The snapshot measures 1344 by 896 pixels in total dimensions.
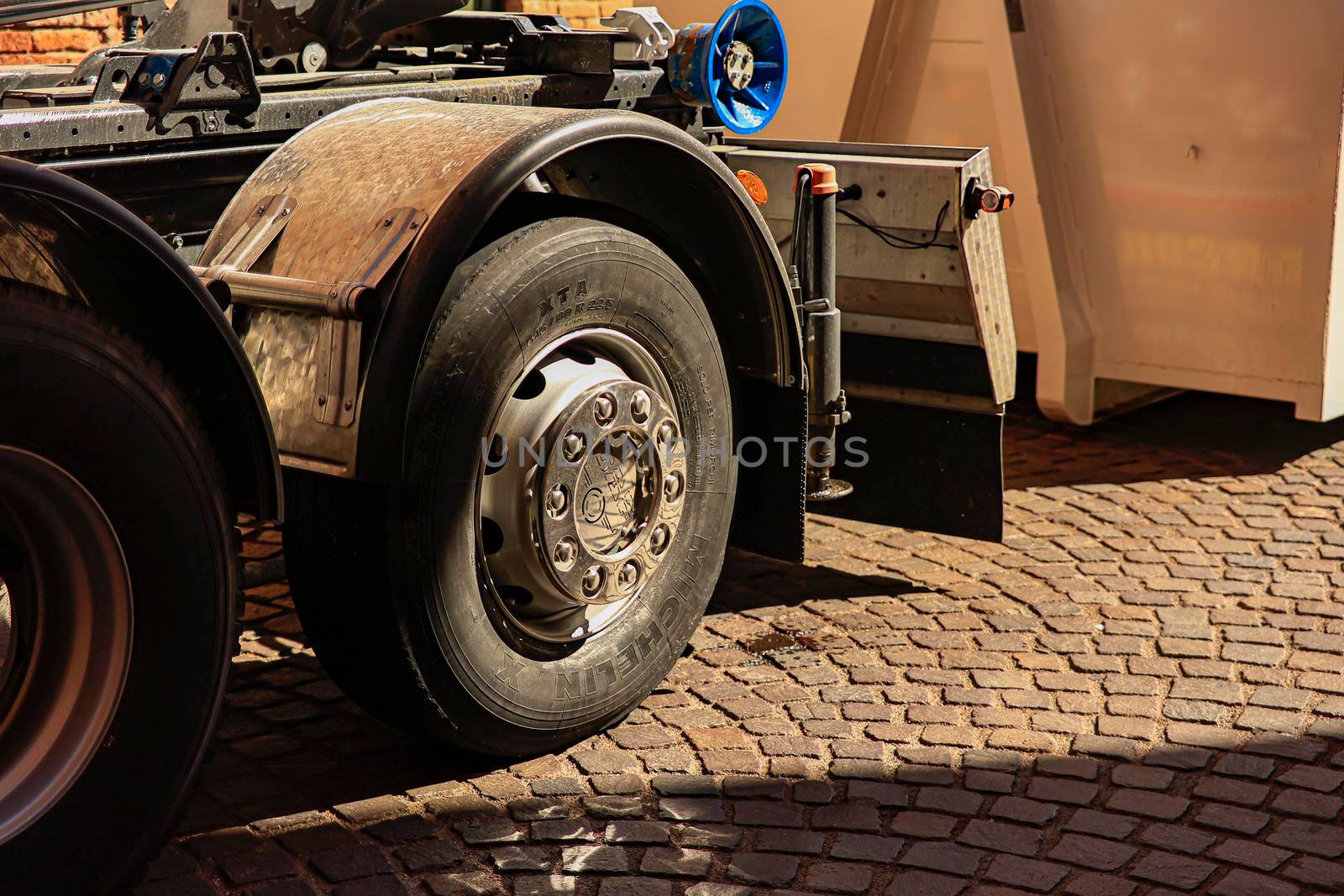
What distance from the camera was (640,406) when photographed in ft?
11.0

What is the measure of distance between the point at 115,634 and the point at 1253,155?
15.1 feet

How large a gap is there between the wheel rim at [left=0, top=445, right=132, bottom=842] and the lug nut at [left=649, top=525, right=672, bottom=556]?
132 cm

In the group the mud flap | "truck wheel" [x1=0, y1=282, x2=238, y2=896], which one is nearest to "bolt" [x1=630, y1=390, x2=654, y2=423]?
"truck wheel" [x1=0, y1=282, x2=238, y2=896]

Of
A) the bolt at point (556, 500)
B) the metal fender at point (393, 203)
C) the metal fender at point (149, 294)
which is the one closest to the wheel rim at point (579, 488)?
the bolt at point (556, 500)

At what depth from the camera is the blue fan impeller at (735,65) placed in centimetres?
400

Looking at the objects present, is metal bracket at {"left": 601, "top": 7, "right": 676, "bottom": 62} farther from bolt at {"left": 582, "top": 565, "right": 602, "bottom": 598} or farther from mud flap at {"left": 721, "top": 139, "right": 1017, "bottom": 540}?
bolt at {"left": 582, "top": 565, "right": 602, "bottom": 598}

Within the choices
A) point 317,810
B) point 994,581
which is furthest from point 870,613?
point 317,810

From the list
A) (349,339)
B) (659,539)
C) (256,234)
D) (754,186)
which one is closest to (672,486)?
(659,539)

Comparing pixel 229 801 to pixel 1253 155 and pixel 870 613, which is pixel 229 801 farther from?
pixel 1253 155

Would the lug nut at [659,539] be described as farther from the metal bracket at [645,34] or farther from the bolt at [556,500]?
the metal bracket at [645,34]

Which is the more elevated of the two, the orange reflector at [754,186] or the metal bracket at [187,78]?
the metal bracket at [187,78]

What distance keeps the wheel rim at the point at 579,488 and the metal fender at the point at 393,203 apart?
32cm

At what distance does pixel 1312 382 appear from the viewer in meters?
5.57

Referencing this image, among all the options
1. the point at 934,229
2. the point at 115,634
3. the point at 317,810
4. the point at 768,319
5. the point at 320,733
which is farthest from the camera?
the point at 934,229
